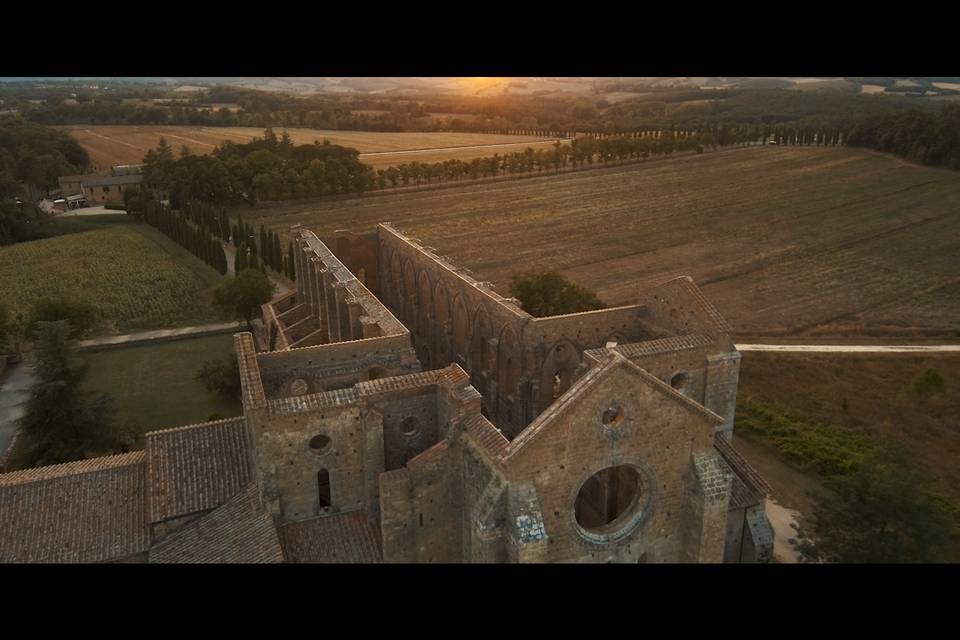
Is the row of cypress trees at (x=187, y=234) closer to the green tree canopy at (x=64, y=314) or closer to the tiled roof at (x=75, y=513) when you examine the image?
the green tree canopy at (x=64, y=314)

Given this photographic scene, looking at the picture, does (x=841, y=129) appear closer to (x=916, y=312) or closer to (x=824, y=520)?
(x=916, y=312)

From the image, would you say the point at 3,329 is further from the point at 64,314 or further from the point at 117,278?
the point at 117,278

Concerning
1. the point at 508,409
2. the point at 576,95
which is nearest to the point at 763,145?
the point at 576,95

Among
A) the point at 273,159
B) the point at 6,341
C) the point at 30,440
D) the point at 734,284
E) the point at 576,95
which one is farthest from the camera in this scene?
the point at 576,95

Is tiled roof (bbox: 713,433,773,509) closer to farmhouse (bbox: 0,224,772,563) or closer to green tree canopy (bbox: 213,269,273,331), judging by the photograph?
farmhouse (bbox: 0,224,772,563)

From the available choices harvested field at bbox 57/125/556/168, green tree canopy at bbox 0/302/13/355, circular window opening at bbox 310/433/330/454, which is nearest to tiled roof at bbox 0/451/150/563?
circular window opening at bbox 310/433/330/454
